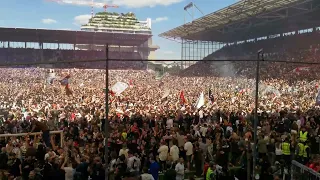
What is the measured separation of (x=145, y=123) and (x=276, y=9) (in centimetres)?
2771

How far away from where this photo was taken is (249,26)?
45.6 meters

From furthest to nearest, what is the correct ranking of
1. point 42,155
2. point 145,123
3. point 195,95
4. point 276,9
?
point 276,9
point 195,95
point 145,123
point 42,155

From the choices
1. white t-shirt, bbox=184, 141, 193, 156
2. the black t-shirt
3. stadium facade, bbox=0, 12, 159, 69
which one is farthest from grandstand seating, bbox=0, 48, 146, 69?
the black t-shirt

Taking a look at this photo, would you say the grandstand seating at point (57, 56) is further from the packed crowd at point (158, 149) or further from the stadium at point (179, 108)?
the packed crowd at point (158, 149)

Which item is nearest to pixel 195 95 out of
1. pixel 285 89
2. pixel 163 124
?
pixel 285 89

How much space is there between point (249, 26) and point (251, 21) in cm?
151

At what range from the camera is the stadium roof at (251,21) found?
36562mm

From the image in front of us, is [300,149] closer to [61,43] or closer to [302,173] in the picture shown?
[302,173]

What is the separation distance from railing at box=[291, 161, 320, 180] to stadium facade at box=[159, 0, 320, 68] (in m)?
29.4

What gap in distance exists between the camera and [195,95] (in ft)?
95.9

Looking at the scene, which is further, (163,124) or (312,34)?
(312,34)

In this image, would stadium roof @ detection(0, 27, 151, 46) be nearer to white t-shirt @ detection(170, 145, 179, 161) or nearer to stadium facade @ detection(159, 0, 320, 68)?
stadium facade @ detection(159, 0, 320, 68)

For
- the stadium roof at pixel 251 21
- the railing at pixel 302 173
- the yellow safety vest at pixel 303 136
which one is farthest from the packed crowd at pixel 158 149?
the stadium roof at pixel 251 21

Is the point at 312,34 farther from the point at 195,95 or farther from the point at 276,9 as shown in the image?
the point at 195,95
